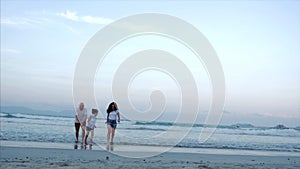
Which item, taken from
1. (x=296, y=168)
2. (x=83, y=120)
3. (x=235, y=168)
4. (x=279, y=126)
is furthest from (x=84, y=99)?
(x=279, y=126)

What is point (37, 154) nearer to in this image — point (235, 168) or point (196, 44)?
point (235, 168)

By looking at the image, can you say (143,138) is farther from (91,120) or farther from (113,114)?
(113,114)

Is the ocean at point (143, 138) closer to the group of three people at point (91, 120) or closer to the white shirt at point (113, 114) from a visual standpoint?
the group of three people at point (91, 120)

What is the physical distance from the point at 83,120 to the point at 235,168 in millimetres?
6720

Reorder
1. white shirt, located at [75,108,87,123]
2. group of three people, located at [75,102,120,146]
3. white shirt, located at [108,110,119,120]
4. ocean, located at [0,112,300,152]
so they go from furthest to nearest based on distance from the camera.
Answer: ocean, located at [0,112,300,152] → white shirt, located at [75,108,87,123] → group of three people, located at [75,102,120,146] → white shirt, located at [108,110,119,120]

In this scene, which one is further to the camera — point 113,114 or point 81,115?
point 81,115

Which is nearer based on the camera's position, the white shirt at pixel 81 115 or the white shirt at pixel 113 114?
the white shirt at pixel 113 114

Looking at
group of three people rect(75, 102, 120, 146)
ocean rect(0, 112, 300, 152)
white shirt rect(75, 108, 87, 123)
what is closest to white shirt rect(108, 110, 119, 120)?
Answer: group of three people rect(75, 102, 120, 146)

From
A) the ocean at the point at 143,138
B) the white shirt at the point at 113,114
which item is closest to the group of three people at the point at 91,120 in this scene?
the white shirt at the point at 113,114

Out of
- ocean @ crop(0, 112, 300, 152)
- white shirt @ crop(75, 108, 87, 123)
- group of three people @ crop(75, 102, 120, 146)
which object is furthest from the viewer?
→ ocean @ crop(0, 112, 300, 152)

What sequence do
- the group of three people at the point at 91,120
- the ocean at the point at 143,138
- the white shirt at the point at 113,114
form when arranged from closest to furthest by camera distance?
the white shirt at the point at 113,114 < the group of three people at the point at 91,120 < the ocean at the point at 143,138

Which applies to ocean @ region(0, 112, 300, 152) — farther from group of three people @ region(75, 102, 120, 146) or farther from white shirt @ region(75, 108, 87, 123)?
white shirt @ region(75, 108, 87, 123)

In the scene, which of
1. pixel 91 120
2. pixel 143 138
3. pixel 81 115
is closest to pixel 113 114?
pixel 91 120

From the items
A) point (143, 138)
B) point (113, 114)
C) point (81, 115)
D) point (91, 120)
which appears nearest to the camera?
point (113, 114)
